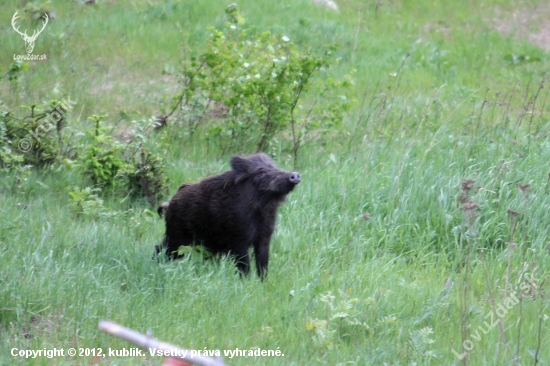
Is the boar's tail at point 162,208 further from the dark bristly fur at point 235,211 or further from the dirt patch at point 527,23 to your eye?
the dirt patch at point 527,23

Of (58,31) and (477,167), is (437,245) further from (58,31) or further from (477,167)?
(58,31)

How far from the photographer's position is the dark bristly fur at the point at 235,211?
17.0 feet

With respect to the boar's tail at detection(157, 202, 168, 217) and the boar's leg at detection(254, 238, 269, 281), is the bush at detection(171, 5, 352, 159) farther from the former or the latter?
the boar's leg at detection(254, 238, 269, 281)

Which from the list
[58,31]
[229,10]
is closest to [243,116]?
[229,10]

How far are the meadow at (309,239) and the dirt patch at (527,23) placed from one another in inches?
144

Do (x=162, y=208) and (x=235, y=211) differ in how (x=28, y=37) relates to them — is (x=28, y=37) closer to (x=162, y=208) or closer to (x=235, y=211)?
(x=162, y=208)

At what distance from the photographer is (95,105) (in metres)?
9.36

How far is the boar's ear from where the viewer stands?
536 centimetres

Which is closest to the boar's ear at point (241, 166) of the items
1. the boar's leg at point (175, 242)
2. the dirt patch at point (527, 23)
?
the boar's leg at point (175, 242)

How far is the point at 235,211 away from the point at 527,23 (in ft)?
40.6

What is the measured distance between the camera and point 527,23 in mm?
15211

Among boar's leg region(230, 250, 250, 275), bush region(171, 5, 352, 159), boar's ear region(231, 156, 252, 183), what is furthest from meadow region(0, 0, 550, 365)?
boar's ear region(231, 156, 252, 183)

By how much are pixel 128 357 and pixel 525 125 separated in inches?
305

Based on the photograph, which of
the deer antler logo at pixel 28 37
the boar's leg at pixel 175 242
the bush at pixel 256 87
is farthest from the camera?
the deer antler logo at pixel 28 37
